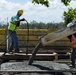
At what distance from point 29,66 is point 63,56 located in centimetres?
398

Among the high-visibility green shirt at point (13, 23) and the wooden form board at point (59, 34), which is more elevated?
the high-visibility green shirt at point (13, 23)

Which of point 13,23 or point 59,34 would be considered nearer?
point 59,34

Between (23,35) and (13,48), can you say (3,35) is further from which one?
(13,48)

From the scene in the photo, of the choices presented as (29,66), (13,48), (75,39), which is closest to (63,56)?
(13,48)

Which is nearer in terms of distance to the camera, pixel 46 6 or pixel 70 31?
pixel 70 31

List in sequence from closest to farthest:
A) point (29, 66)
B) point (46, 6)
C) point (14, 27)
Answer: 1. point (29, 66)
2. point (14, 27)
3. point (46, 6)

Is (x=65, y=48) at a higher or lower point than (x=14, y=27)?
lower

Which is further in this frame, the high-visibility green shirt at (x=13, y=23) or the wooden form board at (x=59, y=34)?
the high-visibility green shirt at (x=13, y=23)

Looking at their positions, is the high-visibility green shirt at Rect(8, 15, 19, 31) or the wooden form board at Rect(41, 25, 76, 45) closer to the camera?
the wooden form board at Rect(41, 25, 76, 45)

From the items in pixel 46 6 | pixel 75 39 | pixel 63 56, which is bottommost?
pixel 63 56

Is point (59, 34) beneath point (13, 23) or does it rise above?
beneath

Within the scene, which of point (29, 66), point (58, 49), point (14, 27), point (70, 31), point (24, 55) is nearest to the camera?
point (70, 31)

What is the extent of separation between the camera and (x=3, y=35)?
52.5 feet

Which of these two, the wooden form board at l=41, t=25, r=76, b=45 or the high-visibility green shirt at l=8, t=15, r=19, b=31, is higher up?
the high-visibility green shirt at l=8, t=15, r=19, b=31
